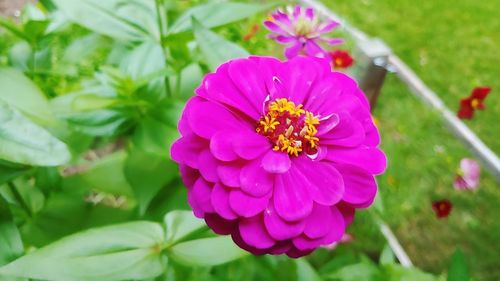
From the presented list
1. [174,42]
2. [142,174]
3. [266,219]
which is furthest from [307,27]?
[266,219]

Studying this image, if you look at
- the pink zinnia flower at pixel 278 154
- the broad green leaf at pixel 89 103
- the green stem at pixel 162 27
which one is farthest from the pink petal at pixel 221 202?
the green stem at pixel 162 27

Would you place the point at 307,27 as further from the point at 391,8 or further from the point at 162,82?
the point at 391,8

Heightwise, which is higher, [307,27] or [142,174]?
[307,27]

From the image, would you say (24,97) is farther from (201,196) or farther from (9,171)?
(201,196)

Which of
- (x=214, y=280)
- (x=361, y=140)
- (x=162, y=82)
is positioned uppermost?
(x=361, y=140)

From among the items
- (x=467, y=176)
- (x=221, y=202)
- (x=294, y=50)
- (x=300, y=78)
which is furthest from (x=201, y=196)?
(x=467, y=176)

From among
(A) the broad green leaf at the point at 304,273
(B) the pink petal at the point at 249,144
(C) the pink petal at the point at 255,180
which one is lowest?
(A) the broad green leaf at the point at 304,273

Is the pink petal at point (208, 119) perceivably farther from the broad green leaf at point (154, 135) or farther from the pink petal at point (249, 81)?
the broad green leaf at point (154, 135)
